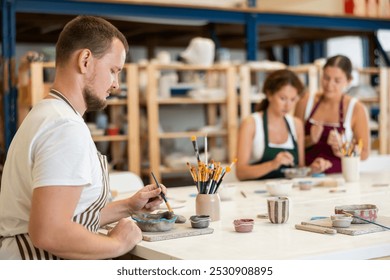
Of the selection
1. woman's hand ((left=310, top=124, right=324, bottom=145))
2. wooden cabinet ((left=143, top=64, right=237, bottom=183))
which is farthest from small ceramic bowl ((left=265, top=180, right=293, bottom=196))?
wooden cabinet ((left=143, top=64, right=237, bottom=183))

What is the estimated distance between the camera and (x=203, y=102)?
6.53m

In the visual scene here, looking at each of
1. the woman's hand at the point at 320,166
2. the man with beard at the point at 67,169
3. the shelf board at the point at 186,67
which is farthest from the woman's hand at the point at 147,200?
the shelf board at the point at 186,67

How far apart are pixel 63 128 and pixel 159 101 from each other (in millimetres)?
4426

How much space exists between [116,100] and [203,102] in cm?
88

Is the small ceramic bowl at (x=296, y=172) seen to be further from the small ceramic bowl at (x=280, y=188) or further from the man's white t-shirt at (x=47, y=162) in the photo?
the man's white t-shirt at (x=47, y=162)

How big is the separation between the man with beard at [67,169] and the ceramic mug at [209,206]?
0.45 meters

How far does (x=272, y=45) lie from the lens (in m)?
10.0

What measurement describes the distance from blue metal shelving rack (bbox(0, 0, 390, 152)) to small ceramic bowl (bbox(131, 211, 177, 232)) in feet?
12.2

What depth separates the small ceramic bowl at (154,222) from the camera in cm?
222

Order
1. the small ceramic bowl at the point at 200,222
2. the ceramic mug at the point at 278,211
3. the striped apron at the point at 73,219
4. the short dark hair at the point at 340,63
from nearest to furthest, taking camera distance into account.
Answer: the striped apron at the point at 73,219 < the small ceramic bowl at the point at 200,222 < the ceramic mug at the point at 278,211 < the short dark hair at the point at 340,63

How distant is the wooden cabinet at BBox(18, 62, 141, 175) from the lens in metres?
5.59

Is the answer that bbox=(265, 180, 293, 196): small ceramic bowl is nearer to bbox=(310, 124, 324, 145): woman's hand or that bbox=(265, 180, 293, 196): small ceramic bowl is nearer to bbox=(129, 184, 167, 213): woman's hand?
bbox=(129, 184, 167, 213): woman's hand

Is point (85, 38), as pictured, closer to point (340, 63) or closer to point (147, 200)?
point (147, 200)

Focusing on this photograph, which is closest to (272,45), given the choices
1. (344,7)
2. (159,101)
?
(344,7)
